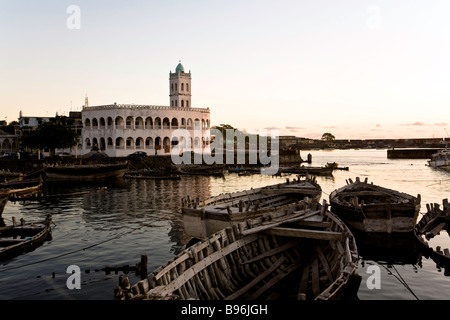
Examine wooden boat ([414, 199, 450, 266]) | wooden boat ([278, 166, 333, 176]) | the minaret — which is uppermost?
the minaret

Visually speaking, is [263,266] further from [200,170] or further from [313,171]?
[313,171]

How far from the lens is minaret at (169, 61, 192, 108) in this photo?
10369 centimetres

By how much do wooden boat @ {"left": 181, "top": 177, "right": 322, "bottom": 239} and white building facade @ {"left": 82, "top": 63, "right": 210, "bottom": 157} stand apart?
61723 mm

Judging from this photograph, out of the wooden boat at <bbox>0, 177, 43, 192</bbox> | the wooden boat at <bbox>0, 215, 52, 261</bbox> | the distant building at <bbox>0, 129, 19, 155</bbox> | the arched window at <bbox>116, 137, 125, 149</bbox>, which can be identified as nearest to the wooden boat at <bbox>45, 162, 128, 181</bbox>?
the wooden boat at <bbox>0, 177, 43, 192</bbox>

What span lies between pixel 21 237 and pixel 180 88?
79.9 m

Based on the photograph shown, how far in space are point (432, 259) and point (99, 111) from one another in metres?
78.9

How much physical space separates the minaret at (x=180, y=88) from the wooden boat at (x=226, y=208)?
75.1m

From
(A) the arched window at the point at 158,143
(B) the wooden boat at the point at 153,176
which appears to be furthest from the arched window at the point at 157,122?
(B) the wooden boat at the point at 153,176

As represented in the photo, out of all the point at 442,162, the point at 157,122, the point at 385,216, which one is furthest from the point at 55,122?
the point at 442,162

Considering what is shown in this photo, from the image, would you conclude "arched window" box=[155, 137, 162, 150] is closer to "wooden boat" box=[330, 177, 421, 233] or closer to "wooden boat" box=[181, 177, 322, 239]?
"wooden boat" box=[181, 177, 322, 239]

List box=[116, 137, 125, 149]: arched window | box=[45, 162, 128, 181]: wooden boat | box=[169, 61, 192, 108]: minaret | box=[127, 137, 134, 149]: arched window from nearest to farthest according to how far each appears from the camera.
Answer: box=[45, 162, 128, 181]: wooden boat, box=[116, 137, 125, 149]: arched window, box=[127, 137, 134, 149]: arched window, box=[169, 61, 192, 108]: minaret

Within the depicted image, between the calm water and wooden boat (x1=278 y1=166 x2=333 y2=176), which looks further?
wooden boat (x1=278 y1=166 x2=333 y2=176)

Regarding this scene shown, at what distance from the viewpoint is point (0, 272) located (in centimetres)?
2061
